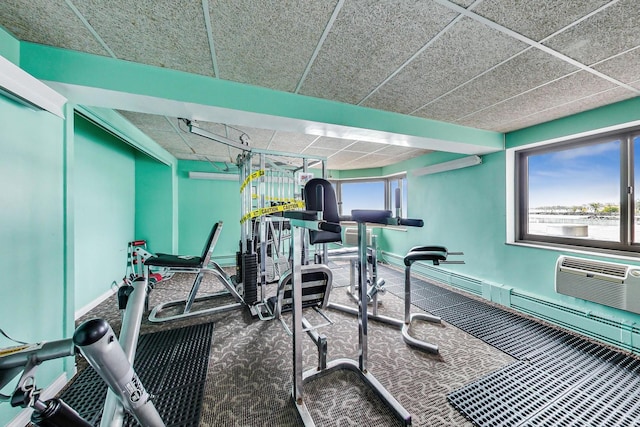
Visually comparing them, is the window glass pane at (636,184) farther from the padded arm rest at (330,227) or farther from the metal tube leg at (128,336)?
the metal tube leg at (128,336)

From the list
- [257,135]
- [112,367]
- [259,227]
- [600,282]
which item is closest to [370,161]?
[257,135]

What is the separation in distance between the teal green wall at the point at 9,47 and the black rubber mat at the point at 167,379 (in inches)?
91.8

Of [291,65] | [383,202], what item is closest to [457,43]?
[291,65]

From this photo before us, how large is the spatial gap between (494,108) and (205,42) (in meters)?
2.85

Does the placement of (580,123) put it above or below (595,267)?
above

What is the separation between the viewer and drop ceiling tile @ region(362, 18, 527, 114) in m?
1.48

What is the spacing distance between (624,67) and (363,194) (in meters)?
5.06

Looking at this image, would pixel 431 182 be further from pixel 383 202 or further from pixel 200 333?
pixel 200 333

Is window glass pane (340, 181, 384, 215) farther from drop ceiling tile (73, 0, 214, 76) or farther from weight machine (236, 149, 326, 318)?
drop ceiling tile (73, 0, 214, 76)

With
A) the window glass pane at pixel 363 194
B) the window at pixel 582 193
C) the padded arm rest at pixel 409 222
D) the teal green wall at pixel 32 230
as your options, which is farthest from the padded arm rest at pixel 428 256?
the window glass pane at pixel 363 194

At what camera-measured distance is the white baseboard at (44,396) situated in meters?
1.40

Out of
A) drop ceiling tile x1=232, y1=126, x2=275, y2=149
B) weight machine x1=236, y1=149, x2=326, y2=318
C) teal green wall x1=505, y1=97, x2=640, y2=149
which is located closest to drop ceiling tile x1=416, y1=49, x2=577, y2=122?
teal green wall x1=505, y1=97, x2=640, y2=149

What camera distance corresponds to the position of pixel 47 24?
1.38 meters

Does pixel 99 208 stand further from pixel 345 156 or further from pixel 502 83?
pixel 502 83
